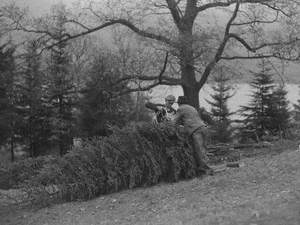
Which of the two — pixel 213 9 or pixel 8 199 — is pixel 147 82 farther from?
pixel 8 199

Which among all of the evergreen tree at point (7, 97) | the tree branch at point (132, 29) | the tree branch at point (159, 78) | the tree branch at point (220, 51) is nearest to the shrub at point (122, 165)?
the tree branch at point (132, 29)

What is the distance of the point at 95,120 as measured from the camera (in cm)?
2130

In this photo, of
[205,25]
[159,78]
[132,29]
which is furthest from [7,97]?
[205,25]

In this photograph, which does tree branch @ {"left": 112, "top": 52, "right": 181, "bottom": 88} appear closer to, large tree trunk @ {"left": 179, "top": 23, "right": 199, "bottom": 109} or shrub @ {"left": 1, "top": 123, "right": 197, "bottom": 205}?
large tree trunk @ {"left": 179, "top": 23, "right": 199, "bottom": 109}

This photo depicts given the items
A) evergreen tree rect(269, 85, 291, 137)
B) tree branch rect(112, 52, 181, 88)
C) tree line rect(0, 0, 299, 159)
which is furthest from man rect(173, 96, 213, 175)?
evergreen tree rect(269, 85, 291, 137)

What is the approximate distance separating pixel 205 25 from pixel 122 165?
10169 mm

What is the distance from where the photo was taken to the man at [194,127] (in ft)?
33.0

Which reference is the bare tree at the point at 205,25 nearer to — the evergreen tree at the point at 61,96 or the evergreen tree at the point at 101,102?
the evergreen tree at the point at 101,102

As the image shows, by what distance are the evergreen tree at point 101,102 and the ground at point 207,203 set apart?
10177mm

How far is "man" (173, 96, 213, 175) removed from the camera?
10.0 meters

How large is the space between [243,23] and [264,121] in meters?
11.7

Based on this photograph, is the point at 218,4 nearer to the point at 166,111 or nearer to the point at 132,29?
the point at 132,29

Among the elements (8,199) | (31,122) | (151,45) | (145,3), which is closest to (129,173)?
(8,199)

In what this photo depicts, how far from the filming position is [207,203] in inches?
303
